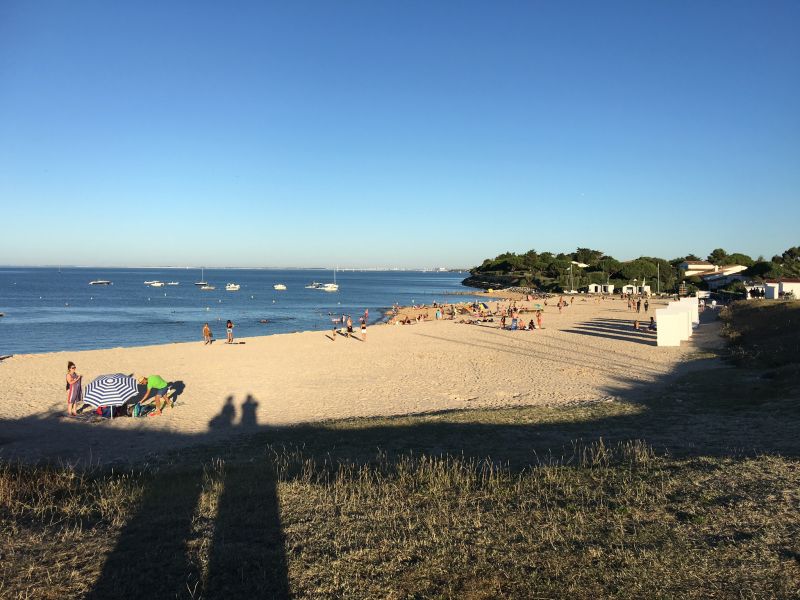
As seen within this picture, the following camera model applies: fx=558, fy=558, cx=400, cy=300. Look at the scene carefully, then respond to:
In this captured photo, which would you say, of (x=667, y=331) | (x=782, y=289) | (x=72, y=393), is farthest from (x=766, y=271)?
(x=72, y=393)

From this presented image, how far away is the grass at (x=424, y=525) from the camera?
3779mm

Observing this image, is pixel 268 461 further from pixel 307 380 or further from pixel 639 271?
pixel 639 271

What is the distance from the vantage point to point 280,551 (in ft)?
14.2

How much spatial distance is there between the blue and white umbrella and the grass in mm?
4942

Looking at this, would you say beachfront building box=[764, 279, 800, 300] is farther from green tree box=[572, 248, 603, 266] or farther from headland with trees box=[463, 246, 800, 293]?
green tree box=[572, 248, 603, 266]

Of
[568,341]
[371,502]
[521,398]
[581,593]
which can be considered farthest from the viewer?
[568,341]

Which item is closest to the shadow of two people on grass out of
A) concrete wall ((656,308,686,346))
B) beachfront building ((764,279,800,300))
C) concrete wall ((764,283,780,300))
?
concrete wall ((656,308,686,346))


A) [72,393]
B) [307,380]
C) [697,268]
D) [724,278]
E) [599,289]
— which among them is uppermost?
[697,268]

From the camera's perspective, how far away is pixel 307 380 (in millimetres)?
17141

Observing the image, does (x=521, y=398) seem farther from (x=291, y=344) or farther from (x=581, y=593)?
(x=291, y=344)

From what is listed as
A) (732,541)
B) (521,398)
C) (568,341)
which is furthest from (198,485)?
(568,341)

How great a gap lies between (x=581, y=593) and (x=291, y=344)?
23.9 meters

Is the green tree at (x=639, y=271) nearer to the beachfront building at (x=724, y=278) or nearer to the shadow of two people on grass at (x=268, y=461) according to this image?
the beachfront building at (x=724, y=278)

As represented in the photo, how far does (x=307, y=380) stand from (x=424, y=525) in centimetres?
1280
